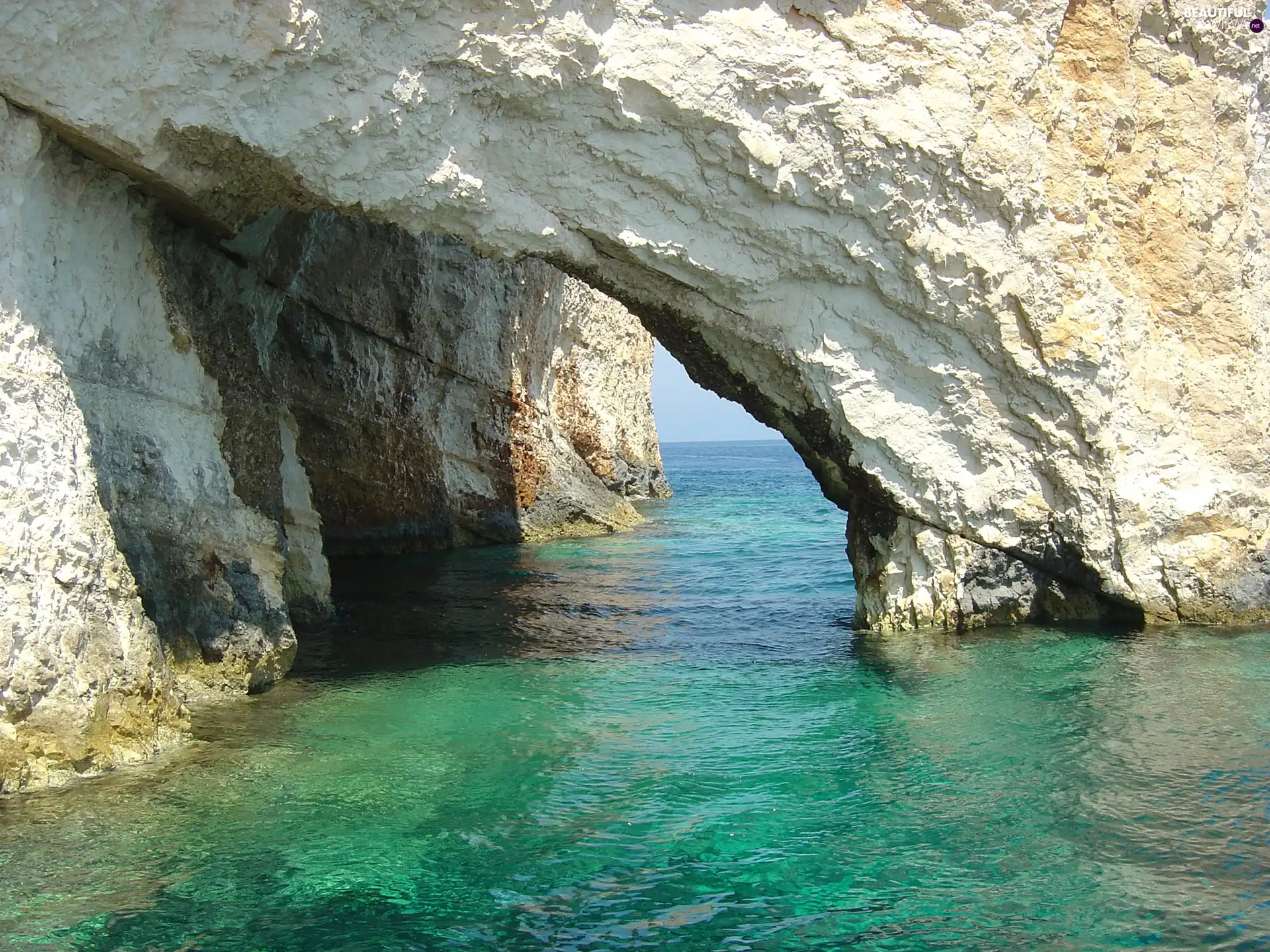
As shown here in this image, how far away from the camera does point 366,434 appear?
1620 centimetres

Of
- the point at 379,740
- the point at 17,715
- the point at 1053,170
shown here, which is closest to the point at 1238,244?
the point at 1053,170

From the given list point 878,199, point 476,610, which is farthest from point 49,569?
point 476,610

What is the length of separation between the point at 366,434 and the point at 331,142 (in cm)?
891

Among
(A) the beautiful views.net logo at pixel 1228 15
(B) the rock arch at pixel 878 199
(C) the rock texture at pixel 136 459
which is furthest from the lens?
(A) the beautiful views.net logo at pixel 1228 15

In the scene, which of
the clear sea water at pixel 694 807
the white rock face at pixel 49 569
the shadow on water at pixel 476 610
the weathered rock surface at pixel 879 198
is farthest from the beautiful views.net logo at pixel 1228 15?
the white rock face at pixel 49 569

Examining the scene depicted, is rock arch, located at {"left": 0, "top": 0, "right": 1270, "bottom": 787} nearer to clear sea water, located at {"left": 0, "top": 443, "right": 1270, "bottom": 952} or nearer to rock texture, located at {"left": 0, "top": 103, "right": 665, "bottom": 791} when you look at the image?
rock texture, located at {"left": 0, "top": 103, "right": 665, "bottom": 791}

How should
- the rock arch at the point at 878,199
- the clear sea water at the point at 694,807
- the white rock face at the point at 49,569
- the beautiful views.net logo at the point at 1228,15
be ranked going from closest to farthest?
the clear sea water at the point at 694,807, the white rock face at the point at 49,569, the rock arch at the point at 878,199, the beautiful views.net logo at the point at 1228,15

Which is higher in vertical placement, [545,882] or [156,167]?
[156,167]

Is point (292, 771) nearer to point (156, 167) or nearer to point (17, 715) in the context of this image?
point (17, 715)

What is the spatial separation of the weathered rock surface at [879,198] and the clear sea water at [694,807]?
108 centimetres

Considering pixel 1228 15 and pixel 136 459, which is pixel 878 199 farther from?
pixel 136 459

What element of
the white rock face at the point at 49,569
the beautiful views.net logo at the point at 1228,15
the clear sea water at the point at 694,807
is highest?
the beautiful views.net logo at the point at 1228,15

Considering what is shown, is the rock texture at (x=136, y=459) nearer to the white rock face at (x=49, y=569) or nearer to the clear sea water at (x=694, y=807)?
the white rock face at (x=49, y=569)

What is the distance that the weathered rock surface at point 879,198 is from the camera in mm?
7359
